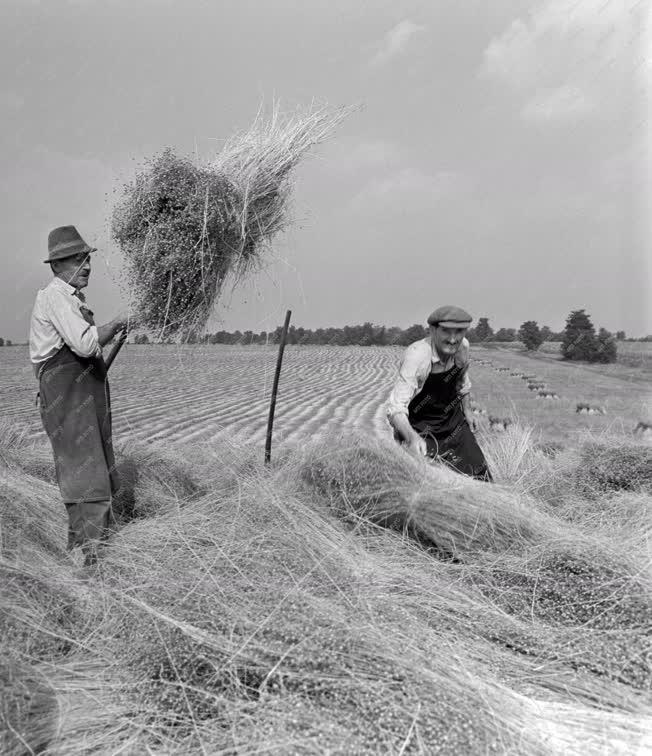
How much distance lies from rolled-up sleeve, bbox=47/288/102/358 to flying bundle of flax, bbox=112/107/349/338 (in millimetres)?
497

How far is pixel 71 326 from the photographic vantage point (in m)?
2.82

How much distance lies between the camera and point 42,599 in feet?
7.55

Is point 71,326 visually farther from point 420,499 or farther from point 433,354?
point 433,354

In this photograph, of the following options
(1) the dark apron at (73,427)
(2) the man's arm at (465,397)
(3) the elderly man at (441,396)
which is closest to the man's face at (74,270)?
(1) the dark apron at (73,427)

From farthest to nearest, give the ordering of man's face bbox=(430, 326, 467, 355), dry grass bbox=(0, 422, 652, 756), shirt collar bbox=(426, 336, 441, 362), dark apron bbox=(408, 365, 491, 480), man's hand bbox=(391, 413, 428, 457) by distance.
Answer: dark apron bbox=(408, 365, 491, 480) < shirt collar bbox=(426, 336, 441, 362) < man's face bbox=(430, 326, 467, 355) < man's hand bbox=(391, 413, 428, 457) < dry grass bbox=(0, 422, 652, 756)

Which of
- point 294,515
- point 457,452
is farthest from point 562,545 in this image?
point 457,452

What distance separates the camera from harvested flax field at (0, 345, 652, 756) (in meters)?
1.66

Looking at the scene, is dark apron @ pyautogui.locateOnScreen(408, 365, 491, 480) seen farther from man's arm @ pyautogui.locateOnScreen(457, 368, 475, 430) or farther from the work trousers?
the work trousers

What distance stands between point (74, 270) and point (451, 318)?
1.99 m

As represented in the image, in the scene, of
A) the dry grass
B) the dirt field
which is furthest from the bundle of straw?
the dirt field

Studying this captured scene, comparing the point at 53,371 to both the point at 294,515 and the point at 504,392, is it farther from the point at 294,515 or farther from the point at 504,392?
the point at 504,392

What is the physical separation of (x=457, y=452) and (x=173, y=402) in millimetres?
11169

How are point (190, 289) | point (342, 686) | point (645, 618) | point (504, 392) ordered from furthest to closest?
point (504, 392), point (190, 289), point (645, 618), point (342, 686)

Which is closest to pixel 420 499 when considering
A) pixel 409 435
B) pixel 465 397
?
pixel 409 435
